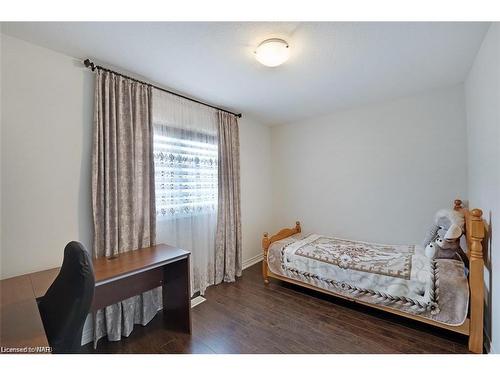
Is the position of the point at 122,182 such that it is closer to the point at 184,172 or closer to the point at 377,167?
the point at 184,172

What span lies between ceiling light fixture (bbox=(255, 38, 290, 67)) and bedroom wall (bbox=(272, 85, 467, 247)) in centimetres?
194

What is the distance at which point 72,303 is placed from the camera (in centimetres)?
91

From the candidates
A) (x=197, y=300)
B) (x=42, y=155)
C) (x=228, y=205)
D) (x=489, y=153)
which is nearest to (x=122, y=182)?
(x=42, y=155)

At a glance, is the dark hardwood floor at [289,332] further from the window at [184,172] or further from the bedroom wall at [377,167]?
the bedroom wall at [377,167]

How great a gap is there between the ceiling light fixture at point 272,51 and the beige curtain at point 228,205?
1.35 meters

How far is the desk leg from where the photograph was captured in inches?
75.0

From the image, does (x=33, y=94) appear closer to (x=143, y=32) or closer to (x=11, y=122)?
(x=11, y=122)

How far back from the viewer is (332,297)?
2.49 meters

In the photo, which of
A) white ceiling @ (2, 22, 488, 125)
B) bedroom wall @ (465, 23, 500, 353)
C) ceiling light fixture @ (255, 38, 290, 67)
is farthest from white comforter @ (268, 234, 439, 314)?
ceiling light fixture @ (255, 38, 290, 67)

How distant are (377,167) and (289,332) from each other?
2.34 m

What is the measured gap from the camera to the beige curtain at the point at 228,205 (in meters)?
2.89

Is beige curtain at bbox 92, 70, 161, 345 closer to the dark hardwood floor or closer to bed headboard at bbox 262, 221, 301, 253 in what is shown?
the dark hardwood floor

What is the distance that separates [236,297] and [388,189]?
2.38 metres
